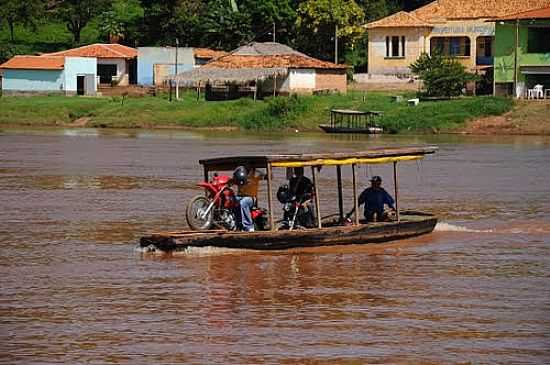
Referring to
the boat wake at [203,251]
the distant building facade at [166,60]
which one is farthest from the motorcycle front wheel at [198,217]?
the distant building facade at [166,60]

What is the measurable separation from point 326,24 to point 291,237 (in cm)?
4691

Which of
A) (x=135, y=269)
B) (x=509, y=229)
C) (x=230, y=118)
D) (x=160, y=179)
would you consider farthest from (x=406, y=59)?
(x=135, y=269)

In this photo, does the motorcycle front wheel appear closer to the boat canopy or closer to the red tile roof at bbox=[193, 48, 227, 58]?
the boat canopy

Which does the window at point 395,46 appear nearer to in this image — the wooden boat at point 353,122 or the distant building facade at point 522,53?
the distant building facade at point 522,53

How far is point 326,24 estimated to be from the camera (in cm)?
6294

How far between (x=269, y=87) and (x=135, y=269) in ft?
142

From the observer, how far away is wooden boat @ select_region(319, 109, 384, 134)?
49.1m

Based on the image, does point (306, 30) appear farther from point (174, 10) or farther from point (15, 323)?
point (15, 323)

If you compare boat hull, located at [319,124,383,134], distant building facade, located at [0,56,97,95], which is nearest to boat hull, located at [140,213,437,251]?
boat hull, located at [319,124,383,134]

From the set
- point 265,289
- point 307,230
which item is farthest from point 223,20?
point 265,289

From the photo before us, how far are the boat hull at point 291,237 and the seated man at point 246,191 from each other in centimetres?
35

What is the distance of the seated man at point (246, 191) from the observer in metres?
16.9

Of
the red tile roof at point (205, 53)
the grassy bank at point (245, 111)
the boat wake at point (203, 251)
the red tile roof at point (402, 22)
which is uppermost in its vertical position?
the red tile roof at point (402, 22)

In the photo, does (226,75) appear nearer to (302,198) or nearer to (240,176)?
(302,198)
